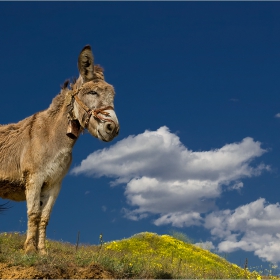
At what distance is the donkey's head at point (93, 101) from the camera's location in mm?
10156

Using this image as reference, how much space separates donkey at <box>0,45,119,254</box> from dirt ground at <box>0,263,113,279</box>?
1.96 m

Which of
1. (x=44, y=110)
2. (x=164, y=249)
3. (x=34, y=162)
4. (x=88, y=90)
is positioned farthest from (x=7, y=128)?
(x=164, y=249)

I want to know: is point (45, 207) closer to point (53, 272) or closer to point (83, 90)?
point (53, 272)

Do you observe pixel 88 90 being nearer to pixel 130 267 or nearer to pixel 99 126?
pixel 99 126

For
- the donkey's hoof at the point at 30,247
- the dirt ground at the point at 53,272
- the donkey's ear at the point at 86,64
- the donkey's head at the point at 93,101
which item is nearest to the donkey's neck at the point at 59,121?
the donkey's head at the point at 93,101

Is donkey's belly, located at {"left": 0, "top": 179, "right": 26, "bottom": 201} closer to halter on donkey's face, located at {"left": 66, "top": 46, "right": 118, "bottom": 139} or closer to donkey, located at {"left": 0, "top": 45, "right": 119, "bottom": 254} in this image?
donkey, located at {"left": 0, "top": 45, "right": 119, "bottom": 254}

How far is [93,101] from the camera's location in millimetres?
10656

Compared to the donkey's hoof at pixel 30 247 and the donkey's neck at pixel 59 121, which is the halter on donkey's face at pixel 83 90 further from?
the donkey's hoof at pixel 30 247

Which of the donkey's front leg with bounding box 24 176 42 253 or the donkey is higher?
the donkey

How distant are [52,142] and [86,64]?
225 cm

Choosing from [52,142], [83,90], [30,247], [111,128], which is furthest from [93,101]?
[30,247]

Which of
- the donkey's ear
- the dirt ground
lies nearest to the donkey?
the donkey's ear

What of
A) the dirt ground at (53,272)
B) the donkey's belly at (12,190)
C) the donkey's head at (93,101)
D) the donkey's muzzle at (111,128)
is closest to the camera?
the dirt ground at (53,272)

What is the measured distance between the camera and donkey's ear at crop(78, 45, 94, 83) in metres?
11.0
